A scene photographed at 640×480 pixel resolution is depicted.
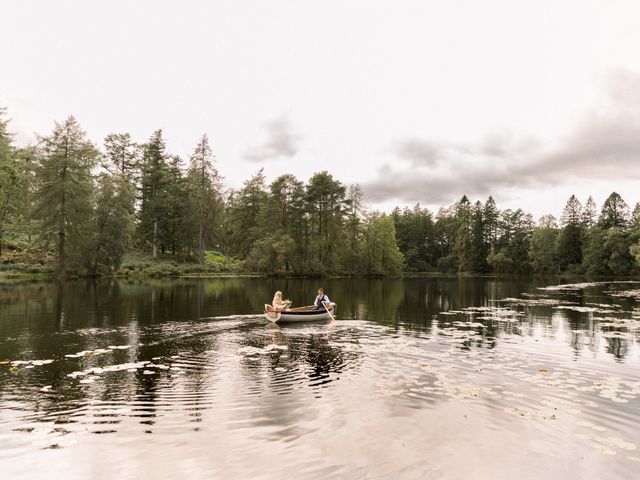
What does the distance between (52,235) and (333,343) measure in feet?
169

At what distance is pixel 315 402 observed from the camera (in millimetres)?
10641

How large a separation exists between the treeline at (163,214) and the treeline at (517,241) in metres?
46.3

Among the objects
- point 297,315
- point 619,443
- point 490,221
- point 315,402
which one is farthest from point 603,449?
point 490,221

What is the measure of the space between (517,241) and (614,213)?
28.1 metres

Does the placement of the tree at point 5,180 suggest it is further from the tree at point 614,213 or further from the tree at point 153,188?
the tree at point 614,213

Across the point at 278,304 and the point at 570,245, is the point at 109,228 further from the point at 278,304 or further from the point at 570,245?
the point at 570,245

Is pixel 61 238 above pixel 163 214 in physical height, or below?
below

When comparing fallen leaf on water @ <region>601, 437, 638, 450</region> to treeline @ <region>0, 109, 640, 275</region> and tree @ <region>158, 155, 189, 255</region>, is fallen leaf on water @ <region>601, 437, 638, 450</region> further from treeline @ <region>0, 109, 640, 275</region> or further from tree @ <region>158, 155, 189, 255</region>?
tree @ <region>158, 155, 189, 255</region>

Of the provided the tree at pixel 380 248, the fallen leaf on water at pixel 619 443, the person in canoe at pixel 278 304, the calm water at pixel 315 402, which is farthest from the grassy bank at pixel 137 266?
the fallen leaf on water at pixel 619 443

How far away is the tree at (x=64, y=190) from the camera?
5403cm

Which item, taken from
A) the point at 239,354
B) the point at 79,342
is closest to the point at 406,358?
the point at 239,354

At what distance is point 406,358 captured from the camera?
1572cm

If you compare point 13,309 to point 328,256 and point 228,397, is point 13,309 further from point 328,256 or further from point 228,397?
point 328,256

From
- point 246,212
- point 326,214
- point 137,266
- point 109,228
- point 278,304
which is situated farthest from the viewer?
point 246,212
